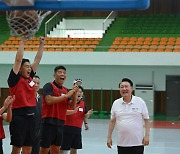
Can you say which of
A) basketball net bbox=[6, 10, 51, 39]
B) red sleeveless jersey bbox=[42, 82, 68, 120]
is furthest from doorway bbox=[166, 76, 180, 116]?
basketball net bbox=[6, 10, 51, 39]

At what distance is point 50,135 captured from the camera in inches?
247

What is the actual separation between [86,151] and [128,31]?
14.8m

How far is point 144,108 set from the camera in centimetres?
593

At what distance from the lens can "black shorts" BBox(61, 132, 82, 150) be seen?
7555mm

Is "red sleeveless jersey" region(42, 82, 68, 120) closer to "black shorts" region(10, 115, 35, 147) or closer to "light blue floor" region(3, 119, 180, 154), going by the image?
"black shorts" region(10, 115, 35, 147)

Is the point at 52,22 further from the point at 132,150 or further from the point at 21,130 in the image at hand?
the point at 132,150

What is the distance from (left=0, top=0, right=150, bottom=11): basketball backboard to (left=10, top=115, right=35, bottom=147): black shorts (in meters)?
2.80

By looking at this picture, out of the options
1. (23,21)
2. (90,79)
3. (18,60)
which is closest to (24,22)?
(23,21)

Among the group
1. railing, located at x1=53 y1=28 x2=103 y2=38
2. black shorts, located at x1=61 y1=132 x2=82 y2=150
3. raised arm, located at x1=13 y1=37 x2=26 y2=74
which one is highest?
railing, located at x1=53 y1=28 x2=103 y2=38

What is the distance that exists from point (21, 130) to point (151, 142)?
6.79m

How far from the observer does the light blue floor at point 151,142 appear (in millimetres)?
10281

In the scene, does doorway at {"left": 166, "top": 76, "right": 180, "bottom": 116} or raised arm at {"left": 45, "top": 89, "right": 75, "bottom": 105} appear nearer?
raised arm at {"left": 45, "top": 89, "right": 75, "bottom": 105}

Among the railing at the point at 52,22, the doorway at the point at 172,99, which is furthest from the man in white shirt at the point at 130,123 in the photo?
the railing at the point at 52,22

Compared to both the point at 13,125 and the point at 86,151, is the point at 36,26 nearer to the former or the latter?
the point at 13,125
